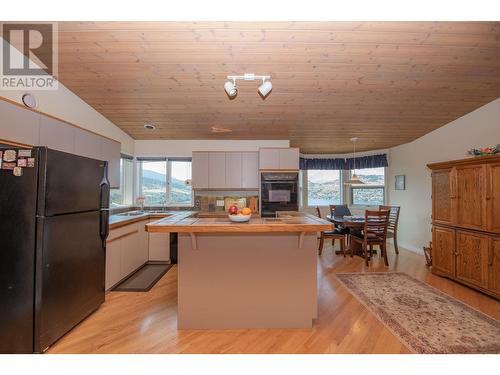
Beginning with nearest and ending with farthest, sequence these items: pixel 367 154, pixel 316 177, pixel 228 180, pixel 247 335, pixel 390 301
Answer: pixel 247 335 < pixel 390 301 < pixel 228 180 < pixel 367 154 < pixel 316 177

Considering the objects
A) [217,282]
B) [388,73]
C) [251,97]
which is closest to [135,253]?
[217,282]

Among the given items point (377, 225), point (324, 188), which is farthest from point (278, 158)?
point (324, 188)

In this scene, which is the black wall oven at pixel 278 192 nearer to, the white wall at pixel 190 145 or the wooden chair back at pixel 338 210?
the white wall at pixel 190 145

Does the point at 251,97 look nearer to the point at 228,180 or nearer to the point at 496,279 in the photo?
the point at 228,180

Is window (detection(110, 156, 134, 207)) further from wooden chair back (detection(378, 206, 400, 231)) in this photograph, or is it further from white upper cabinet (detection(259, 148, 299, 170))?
wooden chair back (detection(378, 206, 400, 231))

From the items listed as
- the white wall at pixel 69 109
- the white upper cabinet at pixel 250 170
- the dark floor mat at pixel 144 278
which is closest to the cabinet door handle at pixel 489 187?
the white upper cabinet at pixel 250 170

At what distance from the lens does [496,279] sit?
258 centimetres

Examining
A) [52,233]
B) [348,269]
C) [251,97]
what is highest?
[251,97]

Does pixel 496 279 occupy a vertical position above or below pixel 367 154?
below

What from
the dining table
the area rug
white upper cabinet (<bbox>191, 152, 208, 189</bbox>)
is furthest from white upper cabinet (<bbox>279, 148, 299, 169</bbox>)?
the area rug

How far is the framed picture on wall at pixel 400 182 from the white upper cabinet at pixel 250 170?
3.24m

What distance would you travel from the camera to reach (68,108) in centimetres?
293

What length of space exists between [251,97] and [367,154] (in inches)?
153

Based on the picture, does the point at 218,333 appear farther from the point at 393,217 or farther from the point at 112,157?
the point at 393,217
